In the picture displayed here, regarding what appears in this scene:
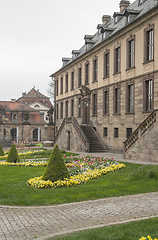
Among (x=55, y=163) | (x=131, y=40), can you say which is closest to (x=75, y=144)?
(x=131, y=40)

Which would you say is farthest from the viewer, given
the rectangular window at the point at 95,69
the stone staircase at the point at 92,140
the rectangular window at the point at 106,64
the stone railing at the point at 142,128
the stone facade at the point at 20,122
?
the stone facade at the point at 20,122

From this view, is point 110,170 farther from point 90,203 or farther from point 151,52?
point 151,52

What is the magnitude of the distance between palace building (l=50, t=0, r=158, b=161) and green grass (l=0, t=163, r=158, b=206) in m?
7.82

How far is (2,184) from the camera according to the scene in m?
12.3

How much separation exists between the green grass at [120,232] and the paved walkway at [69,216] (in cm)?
42

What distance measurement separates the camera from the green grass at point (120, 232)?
6.10 m

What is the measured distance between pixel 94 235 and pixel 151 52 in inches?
802

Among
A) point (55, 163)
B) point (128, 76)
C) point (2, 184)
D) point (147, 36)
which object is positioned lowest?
point (2, 184)

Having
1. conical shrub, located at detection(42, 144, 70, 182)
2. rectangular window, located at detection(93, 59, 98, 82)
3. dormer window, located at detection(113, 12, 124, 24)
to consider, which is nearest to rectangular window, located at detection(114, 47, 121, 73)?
rectangular window, located at detection(93, 59, 98, 82)

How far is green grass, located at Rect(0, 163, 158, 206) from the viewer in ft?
31.5

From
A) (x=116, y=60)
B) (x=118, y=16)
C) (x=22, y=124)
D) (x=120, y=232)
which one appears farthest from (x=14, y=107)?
(x=120, y=232)

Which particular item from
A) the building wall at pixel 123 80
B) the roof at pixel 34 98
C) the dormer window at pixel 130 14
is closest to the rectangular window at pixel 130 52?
the building wall at pixel 123 80

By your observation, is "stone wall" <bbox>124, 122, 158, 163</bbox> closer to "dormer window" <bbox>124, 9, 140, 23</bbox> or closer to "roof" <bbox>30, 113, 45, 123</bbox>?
"dormer window" <bbox>124, 9, 140, 23</bbox>

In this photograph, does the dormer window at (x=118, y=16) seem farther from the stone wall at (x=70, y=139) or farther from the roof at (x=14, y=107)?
the roof at (x=14, y=107)
